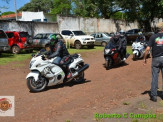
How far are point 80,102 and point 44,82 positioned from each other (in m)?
1.63

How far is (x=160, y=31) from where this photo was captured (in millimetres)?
5930

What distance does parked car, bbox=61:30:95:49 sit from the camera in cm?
2030

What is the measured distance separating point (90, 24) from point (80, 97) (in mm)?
24687

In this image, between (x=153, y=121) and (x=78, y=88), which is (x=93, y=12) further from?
(x=153, y=121)

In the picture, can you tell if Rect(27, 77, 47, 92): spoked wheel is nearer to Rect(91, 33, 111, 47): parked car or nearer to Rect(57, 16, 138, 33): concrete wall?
Rect(91, 33, 111, 47): parked car

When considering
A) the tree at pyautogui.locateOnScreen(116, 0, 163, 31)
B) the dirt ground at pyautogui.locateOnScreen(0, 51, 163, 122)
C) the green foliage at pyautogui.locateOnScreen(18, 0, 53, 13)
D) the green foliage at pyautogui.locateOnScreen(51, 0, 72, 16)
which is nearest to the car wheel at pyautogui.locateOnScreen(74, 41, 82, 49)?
the tree at pyautogui.locateOnScreen(116, 0, 163, 31)

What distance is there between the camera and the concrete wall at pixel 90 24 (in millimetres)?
27234

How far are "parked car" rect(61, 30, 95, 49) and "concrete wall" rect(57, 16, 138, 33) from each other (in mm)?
5738

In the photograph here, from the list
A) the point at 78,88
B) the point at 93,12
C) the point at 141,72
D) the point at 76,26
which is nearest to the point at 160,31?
the point at 78,88

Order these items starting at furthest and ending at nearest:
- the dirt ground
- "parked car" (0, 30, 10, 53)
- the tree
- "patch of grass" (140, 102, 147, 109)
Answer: the tree < "parked car" (0, 30, 10, 53) < "patch of grass" (140, 102, 147, 109) < the dirt ground

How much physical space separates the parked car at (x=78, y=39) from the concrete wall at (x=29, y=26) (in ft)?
12.7

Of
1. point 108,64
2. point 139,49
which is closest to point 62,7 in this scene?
point 139,49

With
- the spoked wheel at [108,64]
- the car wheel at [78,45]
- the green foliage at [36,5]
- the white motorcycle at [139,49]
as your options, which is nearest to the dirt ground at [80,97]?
the spoked wheel at [108,64]

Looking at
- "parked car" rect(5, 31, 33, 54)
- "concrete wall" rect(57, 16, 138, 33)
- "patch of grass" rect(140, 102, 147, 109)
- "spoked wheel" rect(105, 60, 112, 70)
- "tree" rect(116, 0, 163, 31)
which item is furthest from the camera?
"concrete wall" rect(57, 16, 138, 33)
